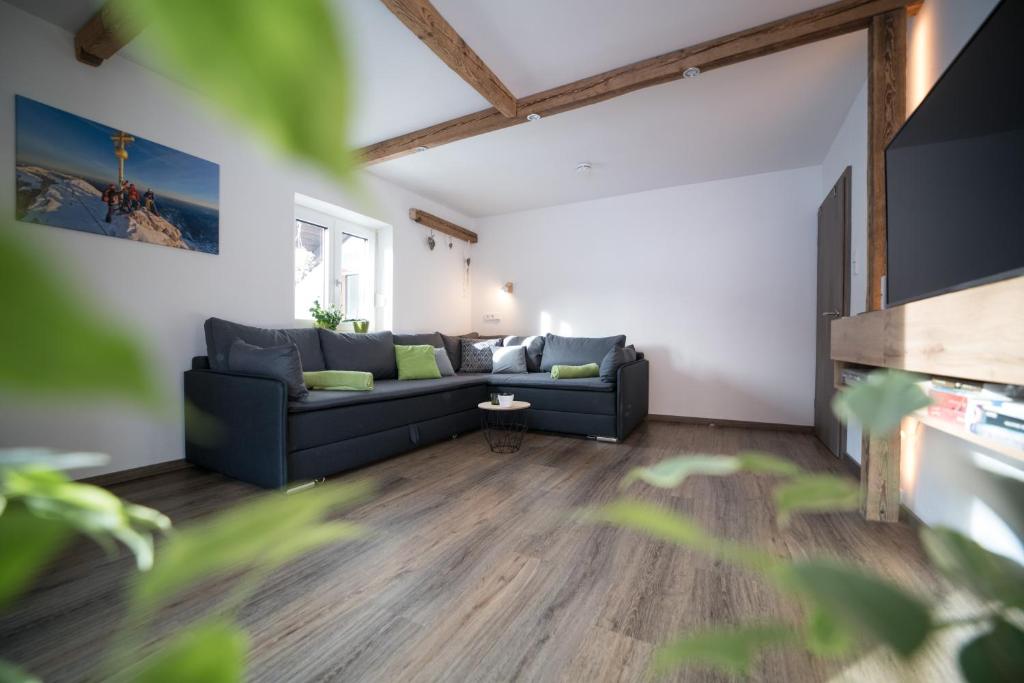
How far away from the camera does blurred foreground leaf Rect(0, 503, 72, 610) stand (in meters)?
0.16

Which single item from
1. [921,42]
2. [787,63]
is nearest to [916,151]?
[921,42]

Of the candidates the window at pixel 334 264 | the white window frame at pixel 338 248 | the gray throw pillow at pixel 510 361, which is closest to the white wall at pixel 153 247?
the window at pixel 334 264

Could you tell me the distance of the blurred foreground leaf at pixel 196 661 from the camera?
6.0 inches

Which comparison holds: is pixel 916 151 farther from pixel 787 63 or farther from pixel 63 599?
pixel 63 599

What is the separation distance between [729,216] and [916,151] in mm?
2760

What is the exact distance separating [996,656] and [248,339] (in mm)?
3051

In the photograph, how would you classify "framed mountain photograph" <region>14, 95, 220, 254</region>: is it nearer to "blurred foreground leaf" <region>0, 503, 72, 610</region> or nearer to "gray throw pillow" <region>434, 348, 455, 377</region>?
"gray throw pillow" <region>434, 348, 455, 377</region>

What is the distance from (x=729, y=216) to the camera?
401cm

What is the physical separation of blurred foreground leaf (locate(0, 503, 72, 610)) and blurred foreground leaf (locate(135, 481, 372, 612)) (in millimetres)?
34

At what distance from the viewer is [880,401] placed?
0.71 ft

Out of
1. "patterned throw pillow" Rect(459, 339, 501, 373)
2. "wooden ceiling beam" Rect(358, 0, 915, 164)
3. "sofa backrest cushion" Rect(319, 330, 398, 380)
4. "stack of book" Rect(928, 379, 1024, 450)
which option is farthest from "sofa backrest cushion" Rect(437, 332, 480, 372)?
"stack of book" Rect(928, 379, 1024, 450)

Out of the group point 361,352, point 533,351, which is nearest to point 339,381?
point 361,352

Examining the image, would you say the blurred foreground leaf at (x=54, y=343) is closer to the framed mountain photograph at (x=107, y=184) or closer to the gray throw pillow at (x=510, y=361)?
the framed mountain photograph at (x=107, y=184)

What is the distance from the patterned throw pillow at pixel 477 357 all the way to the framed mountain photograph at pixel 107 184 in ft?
7.64
